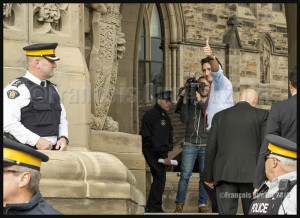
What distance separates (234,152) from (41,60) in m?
1.84

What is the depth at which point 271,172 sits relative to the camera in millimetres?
5934

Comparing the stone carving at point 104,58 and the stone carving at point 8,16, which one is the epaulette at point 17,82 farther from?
the stone carving at point 104,58

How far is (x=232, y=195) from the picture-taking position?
8.17 m

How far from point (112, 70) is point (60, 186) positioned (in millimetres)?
3685

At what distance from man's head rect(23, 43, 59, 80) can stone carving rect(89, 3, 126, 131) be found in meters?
2.58

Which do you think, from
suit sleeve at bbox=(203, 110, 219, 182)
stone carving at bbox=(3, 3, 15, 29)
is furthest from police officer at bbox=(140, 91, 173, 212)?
stone carving at bbox=(3, 3, 15, 29)

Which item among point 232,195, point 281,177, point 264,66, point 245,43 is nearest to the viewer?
point 281,177

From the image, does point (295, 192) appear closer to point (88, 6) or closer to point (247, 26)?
point (88, 6)

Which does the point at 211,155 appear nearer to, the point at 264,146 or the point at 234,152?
the point at 234,152

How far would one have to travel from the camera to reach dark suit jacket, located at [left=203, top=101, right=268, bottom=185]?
816 cm

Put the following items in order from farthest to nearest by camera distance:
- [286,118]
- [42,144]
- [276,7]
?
[276,7] < [42,144] < [286,118]

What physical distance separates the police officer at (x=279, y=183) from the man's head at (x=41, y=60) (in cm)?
213

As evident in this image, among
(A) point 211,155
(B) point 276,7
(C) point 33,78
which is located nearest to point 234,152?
(A) point 211,155

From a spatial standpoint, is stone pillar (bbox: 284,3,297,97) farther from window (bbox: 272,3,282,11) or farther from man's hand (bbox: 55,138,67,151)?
window (bbox: 272,3,282,11)
